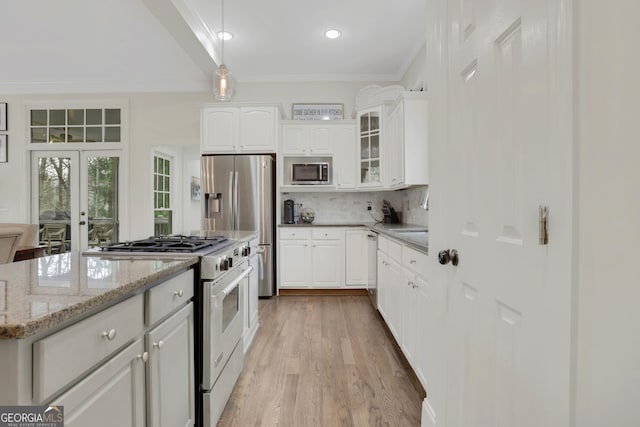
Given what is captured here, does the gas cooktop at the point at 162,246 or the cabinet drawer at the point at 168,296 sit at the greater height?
the gas cooktop at the point at 162,246

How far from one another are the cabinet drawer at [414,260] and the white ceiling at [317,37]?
238cm

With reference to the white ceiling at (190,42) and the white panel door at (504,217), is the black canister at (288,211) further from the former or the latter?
the white panel door at (504,217)

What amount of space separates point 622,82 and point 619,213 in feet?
0.78

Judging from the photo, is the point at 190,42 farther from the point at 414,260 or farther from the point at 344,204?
the point at 414,260

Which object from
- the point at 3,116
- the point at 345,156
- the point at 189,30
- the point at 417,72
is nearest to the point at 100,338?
the point at 189,30

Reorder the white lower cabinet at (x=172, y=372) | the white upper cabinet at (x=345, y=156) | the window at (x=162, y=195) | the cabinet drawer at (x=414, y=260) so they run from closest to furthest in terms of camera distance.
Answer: the white lower cabinet at (x=172, y=372), the cabinet drawer at (x=414, y=260), the white upper cabinet at (x=345, y=156), the window at (x=162, y=195)

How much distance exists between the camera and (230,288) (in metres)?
1.87

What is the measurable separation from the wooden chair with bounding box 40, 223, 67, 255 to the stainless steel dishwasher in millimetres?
4526

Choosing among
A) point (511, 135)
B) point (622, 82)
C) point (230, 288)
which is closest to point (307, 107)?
point (230, 288)

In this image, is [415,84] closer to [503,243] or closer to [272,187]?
[272,187]

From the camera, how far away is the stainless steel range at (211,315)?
1.55 m

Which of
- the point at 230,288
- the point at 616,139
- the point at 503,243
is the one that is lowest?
the point at 230,288

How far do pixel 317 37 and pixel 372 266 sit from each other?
2.63 metres

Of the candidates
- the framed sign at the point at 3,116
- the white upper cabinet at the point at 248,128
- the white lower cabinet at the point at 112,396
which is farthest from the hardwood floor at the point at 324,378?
the framed sign at the point at 3,116
